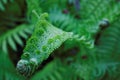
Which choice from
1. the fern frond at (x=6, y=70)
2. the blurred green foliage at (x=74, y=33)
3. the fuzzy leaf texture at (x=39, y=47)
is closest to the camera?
the fuzzy leaf texture at (x=39, y=47)

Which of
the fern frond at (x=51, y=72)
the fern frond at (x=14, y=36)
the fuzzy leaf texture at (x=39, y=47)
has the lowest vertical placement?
the fuzzy leaf texture at (x=39, y=47)

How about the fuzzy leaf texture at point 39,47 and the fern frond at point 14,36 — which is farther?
the fern frond at point 14,36

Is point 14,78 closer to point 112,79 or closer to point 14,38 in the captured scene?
point 14,38

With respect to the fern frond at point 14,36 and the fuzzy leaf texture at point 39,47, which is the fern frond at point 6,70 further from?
the fuzzy leaf texture at point 39,47

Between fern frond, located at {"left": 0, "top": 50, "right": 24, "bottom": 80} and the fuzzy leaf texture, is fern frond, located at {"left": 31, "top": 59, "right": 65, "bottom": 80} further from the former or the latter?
the fuzzy leaf texture

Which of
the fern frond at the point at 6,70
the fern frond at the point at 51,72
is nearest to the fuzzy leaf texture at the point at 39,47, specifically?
the fern frond at the point at 6,70

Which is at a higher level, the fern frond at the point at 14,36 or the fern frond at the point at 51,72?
the fern frond at the point at 14,36

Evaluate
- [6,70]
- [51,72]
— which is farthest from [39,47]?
[51,72]
